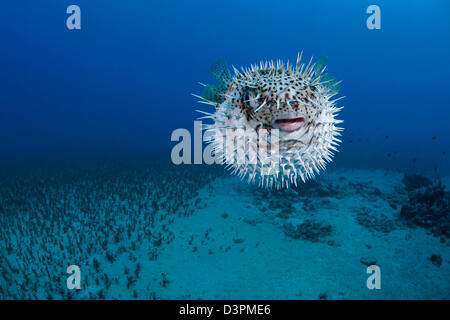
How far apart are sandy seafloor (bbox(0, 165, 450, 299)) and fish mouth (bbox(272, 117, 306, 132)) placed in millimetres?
4148

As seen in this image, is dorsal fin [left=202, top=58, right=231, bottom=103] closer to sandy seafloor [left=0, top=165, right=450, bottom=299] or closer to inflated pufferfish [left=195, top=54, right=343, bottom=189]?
inflated pufferfish [left=195, top=54, right=343, bottom=189]

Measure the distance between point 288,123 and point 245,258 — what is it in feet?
16.3

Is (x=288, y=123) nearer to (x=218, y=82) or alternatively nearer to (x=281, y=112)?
(x=281, y=112)

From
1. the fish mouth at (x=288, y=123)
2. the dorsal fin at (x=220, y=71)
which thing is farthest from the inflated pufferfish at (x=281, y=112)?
the dorsal fin at (x=220, y=71)

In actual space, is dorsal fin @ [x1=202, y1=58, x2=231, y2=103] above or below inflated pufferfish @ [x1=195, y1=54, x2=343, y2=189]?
above

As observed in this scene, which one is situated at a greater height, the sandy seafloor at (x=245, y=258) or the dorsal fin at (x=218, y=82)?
the dorsal fin at (x=218, y=82)

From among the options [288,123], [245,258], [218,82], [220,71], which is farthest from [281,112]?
[245,258]

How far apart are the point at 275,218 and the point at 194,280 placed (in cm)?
355

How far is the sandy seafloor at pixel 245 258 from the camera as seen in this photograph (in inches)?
174

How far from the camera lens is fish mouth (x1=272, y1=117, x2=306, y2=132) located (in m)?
1.14

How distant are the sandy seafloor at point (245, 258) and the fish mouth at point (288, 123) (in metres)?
4.15

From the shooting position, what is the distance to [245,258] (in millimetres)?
5441

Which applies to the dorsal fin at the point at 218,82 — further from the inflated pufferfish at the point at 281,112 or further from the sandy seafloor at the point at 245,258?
the sandy seafloor at the point at 245,258

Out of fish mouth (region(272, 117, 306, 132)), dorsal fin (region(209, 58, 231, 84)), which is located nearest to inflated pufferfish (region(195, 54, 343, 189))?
fish mouth (region(272, 117, 306, 132))
